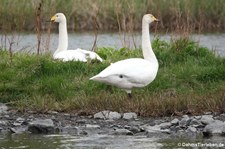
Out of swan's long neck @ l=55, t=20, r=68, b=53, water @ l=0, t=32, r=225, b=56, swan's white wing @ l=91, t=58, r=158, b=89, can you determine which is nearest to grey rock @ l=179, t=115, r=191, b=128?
swan's white wing @ l=91, t=58, r=158, b=89

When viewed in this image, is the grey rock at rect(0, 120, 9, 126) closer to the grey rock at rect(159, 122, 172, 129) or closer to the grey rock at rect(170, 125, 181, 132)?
the grey rock at rect(159, 122, 172, 129)

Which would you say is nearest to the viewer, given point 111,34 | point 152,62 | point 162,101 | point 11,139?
point 11,139

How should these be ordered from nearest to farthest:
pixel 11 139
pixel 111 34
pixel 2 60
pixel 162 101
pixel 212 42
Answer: pixel 11 139 → pixel 162 101 → pixel 2 60 → pixel 212 42 → pixel 111 34

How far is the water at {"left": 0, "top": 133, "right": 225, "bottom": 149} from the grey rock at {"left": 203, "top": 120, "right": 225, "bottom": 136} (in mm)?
188

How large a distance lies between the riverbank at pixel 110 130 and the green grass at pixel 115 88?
0.85 ft

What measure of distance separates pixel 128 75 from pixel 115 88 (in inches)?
45.5

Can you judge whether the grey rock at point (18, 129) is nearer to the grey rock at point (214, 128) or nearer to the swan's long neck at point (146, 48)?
the grey rock at point (214, 128)

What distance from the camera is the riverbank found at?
1013 centimetres

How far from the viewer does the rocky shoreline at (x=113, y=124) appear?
1077 cm

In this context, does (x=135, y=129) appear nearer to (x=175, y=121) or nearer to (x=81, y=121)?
(x=175, y=121)

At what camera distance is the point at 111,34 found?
27.7m

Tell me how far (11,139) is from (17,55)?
15.0ft

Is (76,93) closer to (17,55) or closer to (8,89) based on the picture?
(8,89)

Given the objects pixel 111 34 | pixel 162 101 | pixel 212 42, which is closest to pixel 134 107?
pixel 162 101
